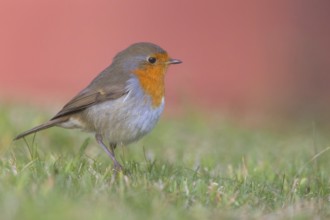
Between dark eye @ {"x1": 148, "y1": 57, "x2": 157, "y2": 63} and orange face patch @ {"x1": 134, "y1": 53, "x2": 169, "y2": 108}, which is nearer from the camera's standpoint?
orange face patch @ {"x1": 134, "y1": 53, "x2": 169, "y2": 108}

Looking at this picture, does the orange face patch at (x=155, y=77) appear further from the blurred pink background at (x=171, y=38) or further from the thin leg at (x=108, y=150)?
the blurred pink background at (x=171, y=38)

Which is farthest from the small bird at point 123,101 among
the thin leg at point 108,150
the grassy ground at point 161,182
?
the grassy ground at point 161,182

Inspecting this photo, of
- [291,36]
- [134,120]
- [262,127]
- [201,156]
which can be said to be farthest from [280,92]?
[134,120]

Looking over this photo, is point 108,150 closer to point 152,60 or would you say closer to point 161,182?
point 152,60

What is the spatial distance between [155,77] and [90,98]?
0.48 metres

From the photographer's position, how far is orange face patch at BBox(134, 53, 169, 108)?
5.04m

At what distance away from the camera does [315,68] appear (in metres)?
10.6

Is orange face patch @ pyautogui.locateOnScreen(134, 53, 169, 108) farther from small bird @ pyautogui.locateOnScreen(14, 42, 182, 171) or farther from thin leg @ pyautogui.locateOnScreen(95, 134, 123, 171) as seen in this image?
thin leg @ pyautogui.locateOnScreen(95, 134, 123, 171)

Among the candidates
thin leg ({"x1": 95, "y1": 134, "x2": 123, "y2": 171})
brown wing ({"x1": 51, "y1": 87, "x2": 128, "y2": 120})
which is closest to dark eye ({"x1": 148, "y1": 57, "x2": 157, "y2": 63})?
brown wing ({"x1": 51, "y1": 87, "x2": 128, "y2": 120})

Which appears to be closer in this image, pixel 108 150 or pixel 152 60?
pixel 108 150

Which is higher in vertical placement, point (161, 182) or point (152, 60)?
point (152, 60)

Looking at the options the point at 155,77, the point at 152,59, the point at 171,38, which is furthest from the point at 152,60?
the point at 171,38

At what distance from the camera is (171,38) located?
12.7 meters

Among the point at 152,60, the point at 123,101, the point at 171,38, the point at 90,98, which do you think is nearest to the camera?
the point at 123,101
